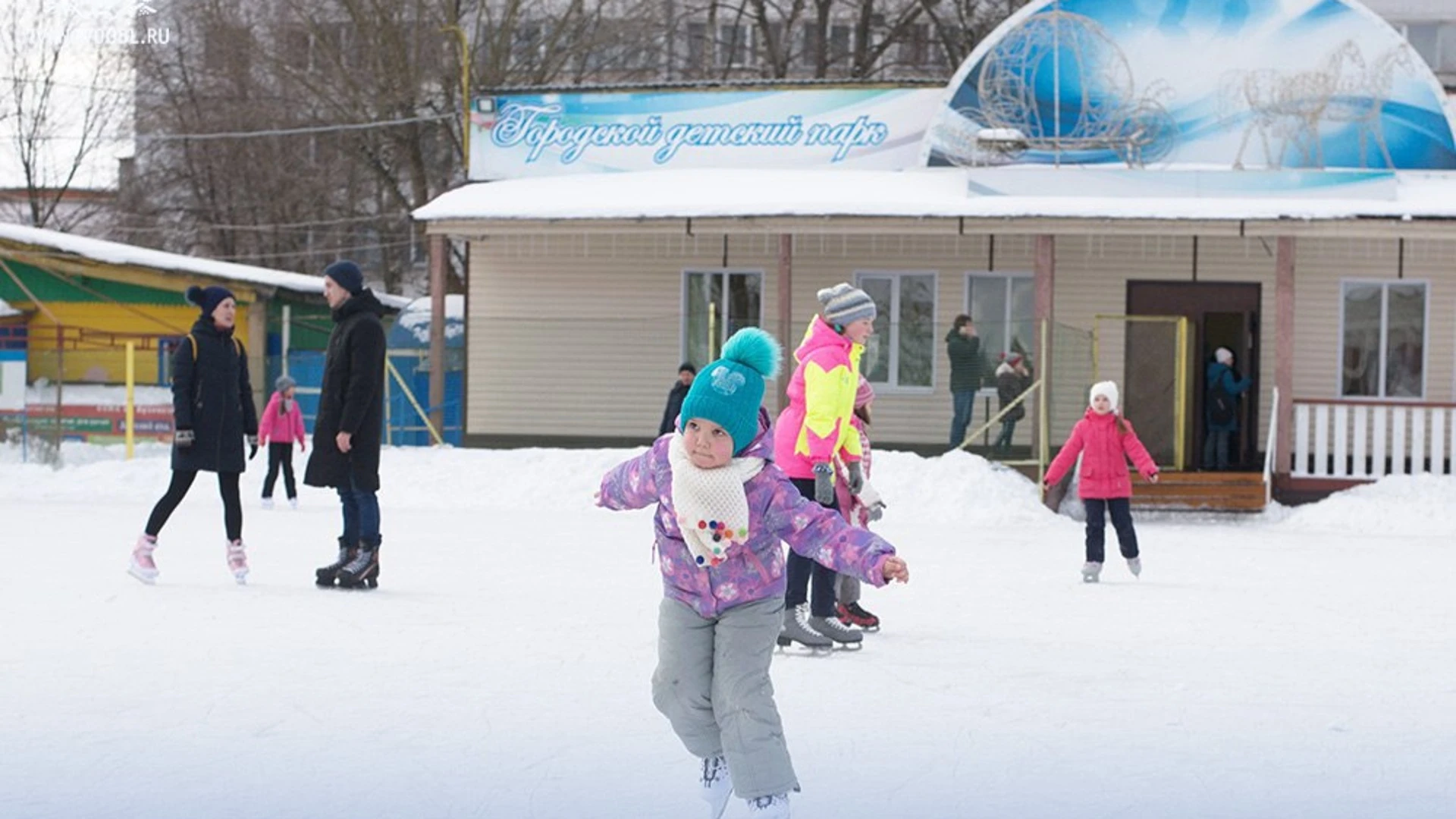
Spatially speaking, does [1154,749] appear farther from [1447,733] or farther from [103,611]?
[103,611]

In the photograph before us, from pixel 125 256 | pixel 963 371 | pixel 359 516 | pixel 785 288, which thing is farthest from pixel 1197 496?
pixel 125 256

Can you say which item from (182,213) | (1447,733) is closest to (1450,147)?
(1447,733)

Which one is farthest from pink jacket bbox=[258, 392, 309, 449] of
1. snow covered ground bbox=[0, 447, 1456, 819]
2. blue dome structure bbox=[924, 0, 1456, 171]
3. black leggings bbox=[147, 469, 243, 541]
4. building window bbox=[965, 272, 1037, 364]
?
building window bbox=[965, 272, 1037, 364]

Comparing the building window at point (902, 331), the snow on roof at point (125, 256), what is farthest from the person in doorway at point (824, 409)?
the snow on roof at point (125, 256)

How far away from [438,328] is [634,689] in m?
14.9

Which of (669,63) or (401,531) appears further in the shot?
(669,63)

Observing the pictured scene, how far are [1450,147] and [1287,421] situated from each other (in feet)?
13.6

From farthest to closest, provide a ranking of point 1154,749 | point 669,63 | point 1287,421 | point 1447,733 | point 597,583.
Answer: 1. point 669,63
2. point 1287,421
3. point 597,583
4. point 1447,733
5. point 1154,749

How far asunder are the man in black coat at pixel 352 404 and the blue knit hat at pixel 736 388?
5183 mm

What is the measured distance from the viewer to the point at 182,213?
133 ft

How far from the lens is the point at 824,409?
8.16 m

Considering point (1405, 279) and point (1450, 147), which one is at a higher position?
point (1450, 147)

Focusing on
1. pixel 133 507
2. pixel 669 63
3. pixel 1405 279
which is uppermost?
pixel 669 63

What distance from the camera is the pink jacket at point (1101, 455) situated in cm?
1201
